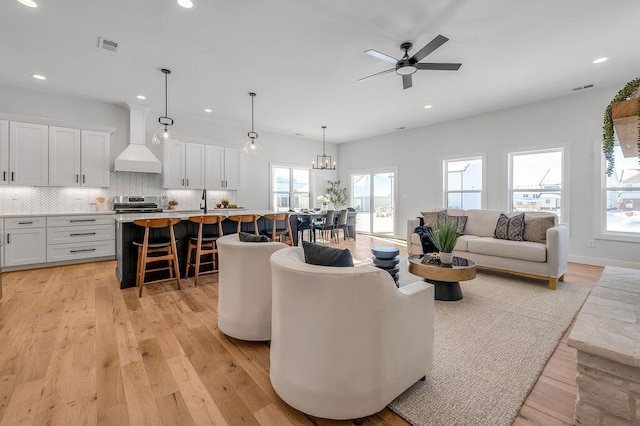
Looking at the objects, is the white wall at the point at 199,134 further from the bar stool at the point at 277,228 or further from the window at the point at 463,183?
the window at the point at 463,183

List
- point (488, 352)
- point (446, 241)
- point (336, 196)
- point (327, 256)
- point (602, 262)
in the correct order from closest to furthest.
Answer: point (327, 256) < point (488, 352) < point (446, 241) < point (602, 262) < point (336, 196)

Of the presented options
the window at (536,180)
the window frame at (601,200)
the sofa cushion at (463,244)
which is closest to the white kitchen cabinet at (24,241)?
the sofa cushion at (463,244)

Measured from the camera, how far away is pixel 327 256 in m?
1.51

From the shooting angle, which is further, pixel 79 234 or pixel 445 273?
pixel 79 234

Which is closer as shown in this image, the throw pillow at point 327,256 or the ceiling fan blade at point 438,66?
the throw pillow at point 327,256

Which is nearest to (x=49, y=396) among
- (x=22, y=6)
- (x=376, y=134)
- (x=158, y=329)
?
(x=158, y=329)

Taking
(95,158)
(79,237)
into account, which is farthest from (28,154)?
(79,237)

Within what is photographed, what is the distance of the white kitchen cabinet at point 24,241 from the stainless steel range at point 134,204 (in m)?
1.07

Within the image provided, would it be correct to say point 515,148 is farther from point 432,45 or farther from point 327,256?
point 327,256

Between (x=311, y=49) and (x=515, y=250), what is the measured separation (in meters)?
3.73

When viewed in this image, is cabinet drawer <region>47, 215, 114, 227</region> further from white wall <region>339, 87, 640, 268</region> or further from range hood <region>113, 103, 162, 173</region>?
white wall <region>339, 87, 640, 268</region>

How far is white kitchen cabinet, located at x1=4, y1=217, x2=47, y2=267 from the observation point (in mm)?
4254

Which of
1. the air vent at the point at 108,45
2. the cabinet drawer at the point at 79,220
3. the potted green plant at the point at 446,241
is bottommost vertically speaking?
the potted green plant at the point at 446,241

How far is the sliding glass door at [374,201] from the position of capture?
26.8 feet
